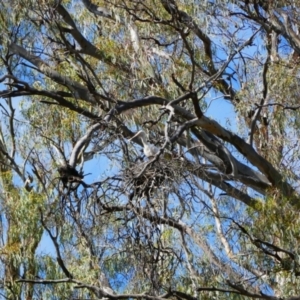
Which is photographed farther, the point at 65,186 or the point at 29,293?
the point at 29,293

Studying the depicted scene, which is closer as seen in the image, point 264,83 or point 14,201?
point 264,83

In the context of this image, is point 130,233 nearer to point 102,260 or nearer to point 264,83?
point 102,260

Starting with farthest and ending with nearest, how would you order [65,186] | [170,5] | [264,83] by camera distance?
[170,5]
[264,83]
[65,186]

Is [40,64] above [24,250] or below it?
above

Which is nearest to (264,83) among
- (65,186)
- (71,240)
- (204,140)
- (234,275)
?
(204,140)

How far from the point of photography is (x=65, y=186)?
4016 millimetres

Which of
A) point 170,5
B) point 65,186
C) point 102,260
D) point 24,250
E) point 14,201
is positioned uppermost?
point 170,5

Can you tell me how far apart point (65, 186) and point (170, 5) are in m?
3.20

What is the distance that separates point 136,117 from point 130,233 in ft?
8.09

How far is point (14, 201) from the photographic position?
7543 mm

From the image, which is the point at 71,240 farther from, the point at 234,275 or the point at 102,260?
the point at 234,275

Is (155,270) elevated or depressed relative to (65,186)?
depressed

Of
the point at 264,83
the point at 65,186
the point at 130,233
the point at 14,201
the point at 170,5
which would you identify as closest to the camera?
the point at 65,186

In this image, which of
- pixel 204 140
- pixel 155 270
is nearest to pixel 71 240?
pixel 204 140
